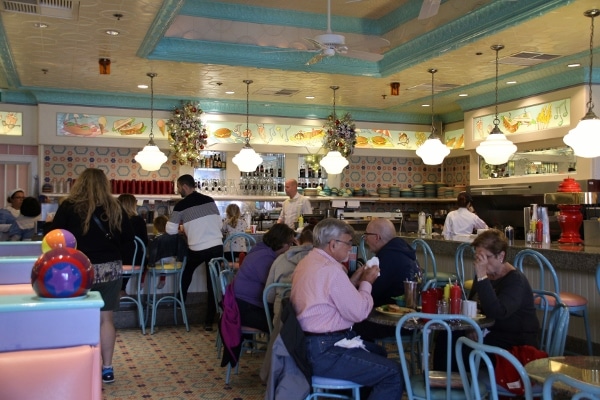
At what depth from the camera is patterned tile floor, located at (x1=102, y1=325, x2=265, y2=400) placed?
5156mm

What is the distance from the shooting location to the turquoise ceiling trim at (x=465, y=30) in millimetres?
6480

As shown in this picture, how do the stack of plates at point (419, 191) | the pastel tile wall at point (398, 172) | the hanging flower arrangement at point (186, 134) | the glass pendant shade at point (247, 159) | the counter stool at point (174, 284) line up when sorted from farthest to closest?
the pastel tile wall at point (398, 172)
the stack of plates at point (419, 191)
the hanging flower arrangement at point (186, 134)
the glass pendant shade at point (247, 159)
the counter stool at point (174, 284)

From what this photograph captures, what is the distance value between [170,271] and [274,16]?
12.3ft

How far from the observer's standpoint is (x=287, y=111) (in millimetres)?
12203

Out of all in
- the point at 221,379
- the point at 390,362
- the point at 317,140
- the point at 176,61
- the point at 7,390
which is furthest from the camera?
the point at 317,140

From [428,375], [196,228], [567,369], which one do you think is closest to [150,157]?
[196,228]

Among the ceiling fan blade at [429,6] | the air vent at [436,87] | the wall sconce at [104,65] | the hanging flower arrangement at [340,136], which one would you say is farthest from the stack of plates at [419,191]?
the ceiling fan blade at [429,6]

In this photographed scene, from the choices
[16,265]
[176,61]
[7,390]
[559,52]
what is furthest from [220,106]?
[7,390]

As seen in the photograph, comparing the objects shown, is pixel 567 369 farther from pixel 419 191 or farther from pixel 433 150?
pixel 419 191

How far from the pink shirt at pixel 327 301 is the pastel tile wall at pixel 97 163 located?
8.28 m

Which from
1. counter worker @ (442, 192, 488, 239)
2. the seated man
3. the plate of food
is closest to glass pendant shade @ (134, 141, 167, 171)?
counter worker @ (442, 192, 488, 239)

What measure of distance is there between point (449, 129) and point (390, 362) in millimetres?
9691

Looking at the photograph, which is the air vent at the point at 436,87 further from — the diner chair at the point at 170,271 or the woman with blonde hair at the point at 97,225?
the woman with blonde hair at the point at 97,225

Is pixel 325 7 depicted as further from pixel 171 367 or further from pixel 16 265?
pixel 16 265
